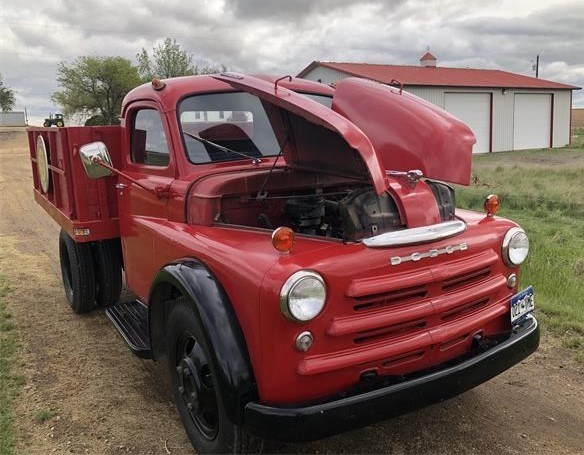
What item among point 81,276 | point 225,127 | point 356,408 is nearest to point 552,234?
point 225,127

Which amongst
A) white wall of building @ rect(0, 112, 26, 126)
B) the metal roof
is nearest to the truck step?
the metal roof

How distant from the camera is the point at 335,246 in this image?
275cm

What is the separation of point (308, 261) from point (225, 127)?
182cm

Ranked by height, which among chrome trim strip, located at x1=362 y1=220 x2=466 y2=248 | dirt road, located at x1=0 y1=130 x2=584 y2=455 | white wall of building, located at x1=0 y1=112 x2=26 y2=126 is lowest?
dirt road, located at x1=0 y1=130 x2=584 y2=455

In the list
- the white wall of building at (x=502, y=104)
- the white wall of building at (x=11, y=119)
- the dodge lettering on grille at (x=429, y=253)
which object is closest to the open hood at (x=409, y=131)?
the dodge lettering on grille at (x=429, y=253)

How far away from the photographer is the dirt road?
10.6 feet

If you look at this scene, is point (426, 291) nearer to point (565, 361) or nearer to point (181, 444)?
point (181, 444)

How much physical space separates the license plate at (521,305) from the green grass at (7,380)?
2867mm

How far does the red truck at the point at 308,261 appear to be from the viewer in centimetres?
254

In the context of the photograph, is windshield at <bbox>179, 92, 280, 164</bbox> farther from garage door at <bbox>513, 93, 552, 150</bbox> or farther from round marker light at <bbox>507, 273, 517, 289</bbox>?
garage door at <bbox>513, 93, 552, 150</bbox>

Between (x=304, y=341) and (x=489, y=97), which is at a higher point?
(x=489, y=97)

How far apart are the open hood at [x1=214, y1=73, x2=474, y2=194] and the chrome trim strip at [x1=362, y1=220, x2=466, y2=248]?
281 millimetres

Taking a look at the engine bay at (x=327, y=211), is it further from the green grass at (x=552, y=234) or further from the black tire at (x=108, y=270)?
the green grass at (x=552, y=234)

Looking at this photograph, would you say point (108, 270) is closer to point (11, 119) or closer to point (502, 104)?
point (502, 104)
